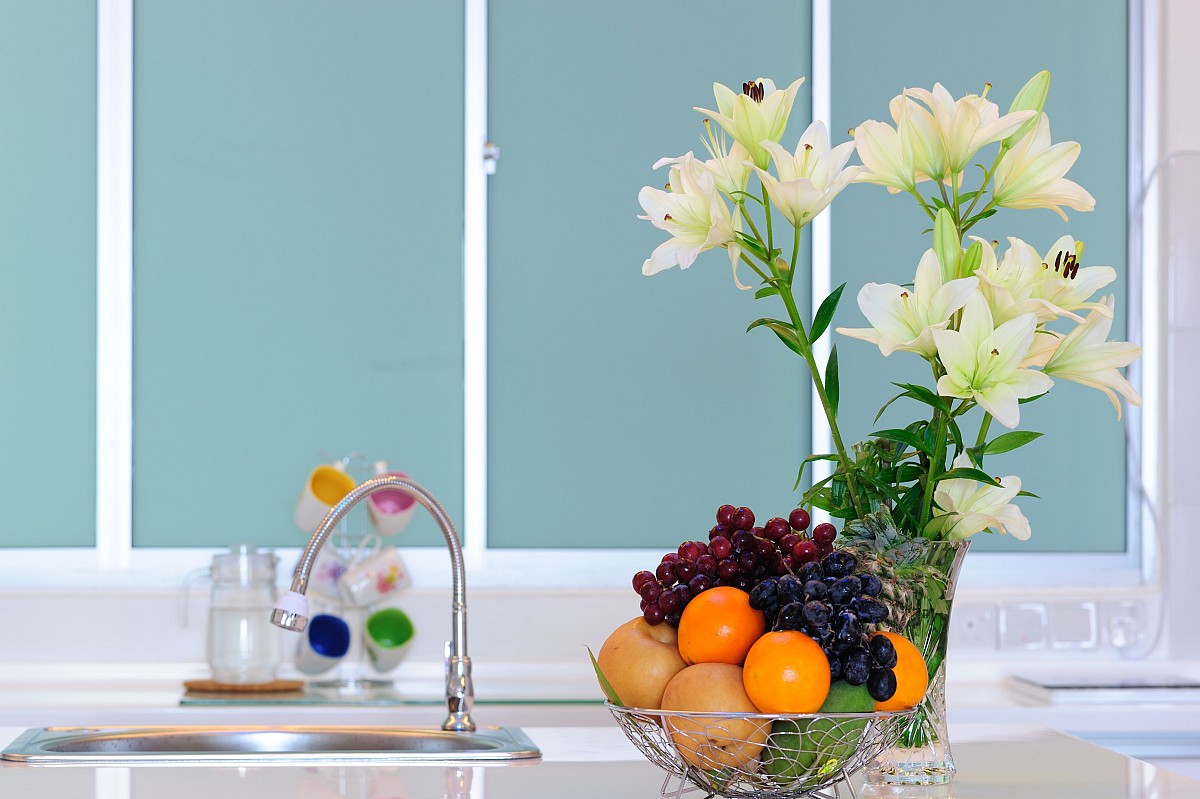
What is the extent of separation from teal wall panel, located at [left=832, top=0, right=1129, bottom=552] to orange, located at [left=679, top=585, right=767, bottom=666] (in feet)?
5.65

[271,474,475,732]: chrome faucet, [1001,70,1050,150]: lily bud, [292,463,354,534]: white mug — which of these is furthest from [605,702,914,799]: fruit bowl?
[292,463,354,534]: white mug

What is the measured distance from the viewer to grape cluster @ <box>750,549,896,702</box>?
89cm

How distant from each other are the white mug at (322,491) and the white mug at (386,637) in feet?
0.67

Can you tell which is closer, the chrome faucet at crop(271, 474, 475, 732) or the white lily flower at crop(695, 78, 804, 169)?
the white lily flower at crop(695, 78, 804, 169)

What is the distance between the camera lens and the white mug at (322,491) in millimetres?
2410

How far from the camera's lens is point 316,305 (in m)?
2.54

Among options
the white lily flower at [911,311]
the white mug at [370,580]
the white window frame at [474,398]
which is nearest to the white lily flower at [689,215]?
the white lily flower at [911,311]

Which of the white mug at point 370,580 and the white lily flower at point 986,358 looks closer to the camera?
the white lily flower at point 986,358

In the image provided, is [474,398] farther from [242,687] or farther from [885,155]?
[885,155]

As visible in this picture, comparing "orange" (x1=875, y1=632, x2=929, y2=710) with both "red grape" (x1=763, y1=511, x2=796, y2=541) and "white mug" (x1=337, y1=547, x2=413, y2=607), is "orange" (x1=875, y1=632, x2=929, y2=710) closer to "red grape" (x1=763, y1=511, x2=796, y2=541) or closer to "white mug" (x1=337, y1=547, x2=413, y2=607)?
"red grape" (x1=763, y1=511, x2=796, y2=541)

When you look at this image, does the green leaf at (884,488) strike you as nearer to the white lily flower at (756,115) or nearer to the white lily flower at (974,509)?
the white lily flower at (974,509)

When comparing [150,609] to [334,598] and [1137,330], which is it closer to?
[334,598]

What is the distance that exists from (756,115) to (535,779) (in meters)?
0.63

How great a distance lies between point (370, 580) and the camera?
2.34 metres
